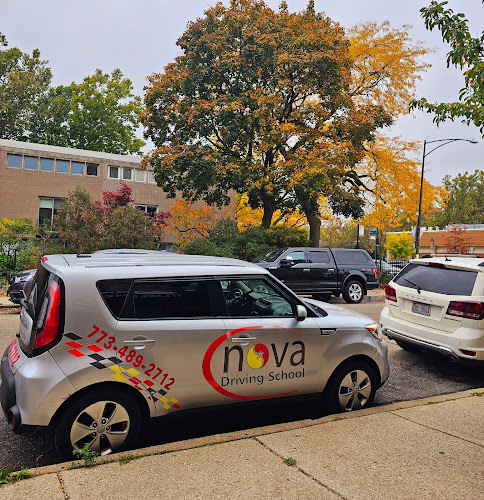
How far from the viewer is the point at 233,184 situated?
21938 mm

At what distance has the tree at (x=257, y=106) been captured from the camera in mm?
20312

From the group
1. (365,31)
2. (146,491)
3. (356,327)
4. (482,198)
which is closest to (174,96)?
(365,31)

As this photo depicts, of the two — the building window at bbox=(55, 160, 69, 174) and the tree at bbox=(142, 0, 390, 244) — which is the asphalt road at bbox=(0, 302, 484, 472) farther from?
the building window at bbox=(55, 160, 69, 174)

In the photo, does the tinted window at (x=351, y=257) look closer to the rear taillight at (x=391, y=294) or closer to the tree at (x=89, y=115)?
the rear taillight at (x=391, y=294)

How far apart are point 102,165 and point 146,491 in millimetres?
33287

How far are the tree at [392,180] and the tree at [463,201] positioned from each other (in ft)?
126

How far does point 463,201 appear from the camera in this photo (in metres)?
66.4

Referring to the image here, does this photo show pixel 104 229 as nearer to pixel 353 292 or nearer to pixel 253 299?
pixel 353 292

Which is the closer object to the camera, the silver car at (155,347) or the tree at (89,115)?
the silver car at (155,347)

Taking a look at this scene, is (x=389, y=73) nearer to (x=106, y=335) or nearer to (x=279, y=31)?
(x=279, y=31)

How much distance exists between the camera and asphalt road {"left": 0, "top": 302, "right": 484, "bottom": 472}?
13.5 ft

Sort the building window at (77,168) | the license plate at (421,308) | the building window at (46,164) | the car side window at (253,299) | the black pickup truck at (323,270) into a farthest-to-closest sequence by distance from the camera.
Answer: the building window at (77,168) → the building window at (46,164) → the black pickup truck at (323,270) → the license plate at (421,308) → the car side window at (253,299)

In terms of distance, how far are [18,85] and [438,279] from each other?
45.7 m

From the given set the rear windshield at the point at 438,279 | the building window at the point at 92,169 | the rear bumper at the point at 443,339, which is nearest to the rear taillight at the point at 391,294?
the rear windshield at the point at 438,279
